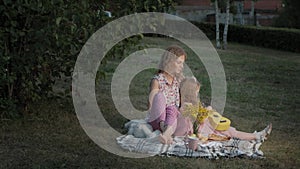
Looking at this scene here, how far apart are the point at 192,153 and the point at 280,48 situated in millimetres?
15286

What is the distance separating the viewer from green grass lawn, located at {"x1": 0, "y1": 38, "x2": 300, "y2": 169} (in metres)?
4.46

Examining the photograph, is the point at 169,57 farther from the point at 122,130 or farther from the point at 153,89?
the point at 122,130

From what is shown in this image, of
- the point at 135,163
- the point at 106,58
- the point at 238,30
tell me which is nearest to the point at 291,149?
the point at 135,163

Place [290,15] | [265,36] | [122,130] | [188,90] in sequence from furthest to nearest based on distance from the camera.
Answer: [290,15] → [265,36] → [122,130] → [188,90]

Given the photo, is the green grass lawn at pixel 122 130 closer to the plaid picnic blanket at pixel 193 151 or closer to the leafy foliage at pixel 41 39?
the plaid picnic blanket at pixel 193 151

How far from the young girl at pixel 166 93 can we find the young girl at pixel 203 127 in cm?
7

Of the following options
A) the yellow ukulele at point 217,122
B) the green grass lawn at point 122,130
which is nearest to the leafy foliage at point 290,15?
the green grass lawn at point 122,130

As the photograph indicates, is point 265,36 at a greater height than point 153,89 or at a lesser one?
lesser

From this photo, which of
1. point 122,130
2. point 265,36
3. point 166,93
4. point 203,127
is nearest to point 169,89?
point 166,93

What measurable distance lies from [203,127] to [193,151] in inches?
19.8

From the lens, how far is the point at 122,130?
557cm

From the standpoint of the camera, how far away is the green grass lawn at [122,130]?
4457mm

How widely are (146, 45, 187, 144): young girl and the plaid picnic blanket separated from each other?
8.8 inches

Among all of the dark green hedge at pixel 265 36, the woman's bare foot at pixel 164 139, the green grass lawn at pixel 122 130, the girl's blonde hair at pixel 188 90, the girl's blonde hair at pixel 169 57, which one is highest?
the girl's blonde hair at pixel 169 57
